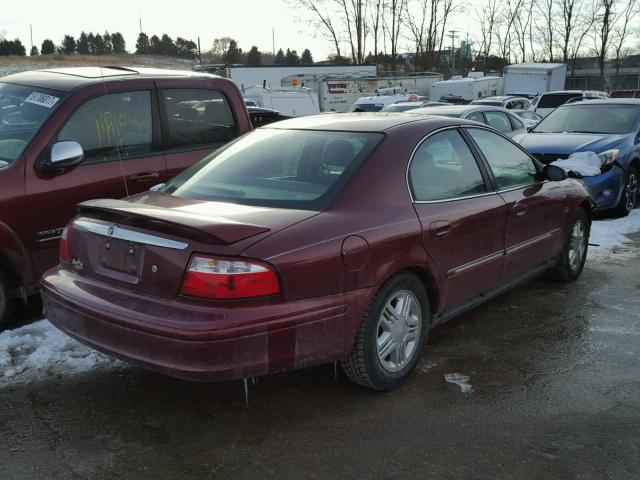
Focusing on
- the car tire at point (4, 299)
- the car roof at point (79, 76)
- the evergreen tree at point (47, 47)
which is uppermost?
the evergreen tree at point (47, 47)

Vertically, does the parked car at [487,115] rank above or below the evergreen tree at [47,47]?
below

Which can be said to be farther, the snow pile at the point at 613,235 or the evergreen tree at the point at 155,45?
the evergreen tree at the point at 155,45

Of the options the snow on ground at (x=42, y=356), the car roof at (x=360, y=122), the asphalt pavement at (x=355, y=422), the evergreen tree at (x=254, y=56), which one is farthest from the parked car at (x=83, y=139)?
the evergreen tree at (x=254, y=56)

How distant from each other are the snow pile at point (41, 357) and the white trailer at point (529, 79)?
34.4 metres

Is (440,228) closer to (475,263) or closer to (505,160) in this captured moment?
(475,263)

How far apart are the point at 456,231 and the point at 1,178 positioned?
293cm

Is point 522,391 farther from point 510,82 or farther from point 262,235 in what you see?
point 510,82

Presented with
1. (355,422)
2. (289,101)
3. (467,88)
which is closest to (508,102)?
(289,101)

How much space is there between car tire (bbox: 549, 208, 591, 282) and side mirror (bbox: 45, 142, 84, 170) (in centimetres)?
389

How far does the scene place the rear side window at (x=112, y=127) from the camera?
467 cm

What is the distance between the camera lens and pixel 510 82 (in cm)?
3566

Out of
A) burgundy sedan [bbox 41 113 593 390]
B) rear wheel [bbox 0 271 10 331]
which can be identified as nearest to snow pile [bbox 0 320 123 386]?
rear wheel [bbox 0 271 10 331]

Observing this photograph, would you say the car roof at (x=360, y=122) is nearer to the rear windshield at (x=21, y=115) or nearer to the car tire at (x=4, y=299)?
the rear windshield at (x=21, y=115)

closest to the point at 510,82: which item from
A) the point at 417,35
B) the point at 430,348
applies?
the point at 417,35
